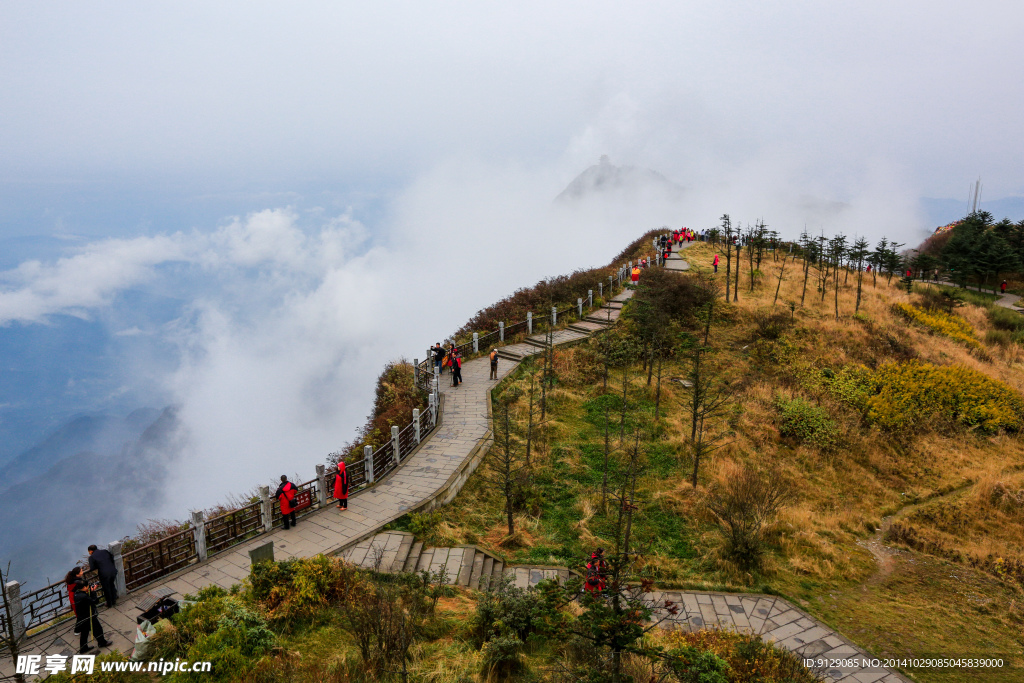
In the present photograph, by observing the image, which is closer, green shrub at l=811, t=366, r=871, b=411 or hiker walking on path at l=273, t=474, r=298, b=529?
hiker walking on path at l=273, t=474, r=298, b=529

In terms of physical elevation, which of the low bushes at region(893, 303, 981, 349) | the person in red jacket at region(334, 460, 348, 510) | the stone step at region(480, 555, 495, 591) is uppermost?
the low bushes at region(893, 303, 981, 349)

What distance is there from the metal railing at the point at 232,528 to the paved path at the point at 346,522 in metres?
0.25

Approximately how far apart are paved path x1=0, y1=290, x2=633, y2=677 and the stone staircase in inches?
19.3

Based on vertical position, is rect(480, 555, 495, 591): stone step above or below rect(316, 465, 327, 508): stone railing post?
below


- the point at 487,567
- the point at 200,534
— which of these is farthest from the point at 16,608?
the point at 487,567

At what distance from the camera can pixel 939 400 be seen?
→ 19.0m

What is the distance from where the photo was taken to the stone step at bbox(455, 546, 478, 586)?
34.4 ft

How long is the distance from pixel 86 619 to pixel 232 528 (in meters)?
3.15

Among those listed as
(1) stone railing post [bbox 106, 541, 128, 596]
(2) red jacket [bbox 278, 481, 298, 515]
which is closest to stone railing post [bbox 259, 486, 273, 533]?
(2) red jacket [bbox 278, 481, 298, 515]

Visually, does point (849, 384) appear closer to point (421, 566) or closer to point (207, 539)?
point (421, 566)

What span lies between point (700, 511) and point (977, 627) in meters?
5.25

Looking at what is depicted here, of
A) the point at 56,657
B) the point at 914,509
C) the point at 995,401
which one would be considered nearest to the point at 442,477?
the point at 56,657

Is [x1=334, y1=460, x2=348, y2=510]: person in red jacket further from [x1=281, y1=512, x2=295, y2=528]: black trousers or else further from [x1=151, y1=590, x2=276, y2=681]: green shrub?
[x1=151, y1=590, x2=276, y2=681]: green shrub

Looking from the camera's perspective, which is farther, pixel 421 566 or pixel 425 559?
pixel 425 559
